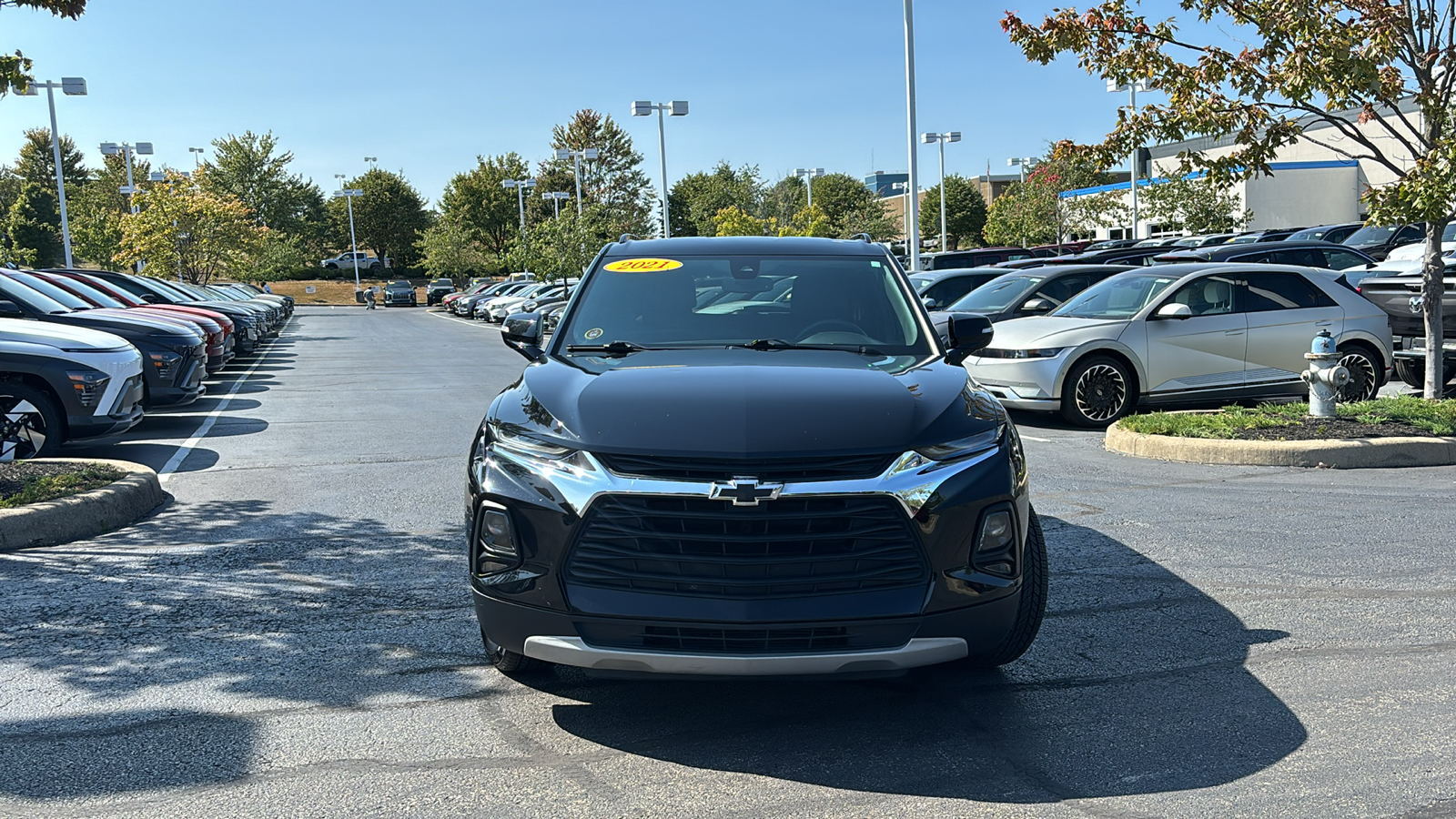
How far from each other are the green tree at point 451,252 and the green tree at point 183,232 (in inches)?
1087

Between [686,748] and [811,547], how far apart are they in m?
0.83

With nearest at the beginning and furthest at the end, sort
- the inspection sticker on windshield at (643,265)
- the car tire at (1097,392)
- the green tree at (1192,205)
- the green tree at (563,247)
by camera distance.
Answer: the inspection sticker on windshield at (643,265), the car tire at (1097,392), the green tree at (1192,205), the green tree at (563,247)

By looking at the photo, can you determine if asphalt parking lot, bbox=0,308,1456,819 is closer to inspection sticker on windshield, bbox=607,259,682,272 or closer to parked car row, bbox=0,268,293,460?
inspection sticker on windshield, bbox=607,259,682,272

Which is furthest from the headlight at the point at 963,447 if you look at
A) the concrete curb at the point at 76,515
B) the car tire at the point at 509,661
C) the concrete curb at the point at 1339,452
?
the concrete curb at the point at 1339,452

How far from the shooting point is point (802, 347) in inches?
203

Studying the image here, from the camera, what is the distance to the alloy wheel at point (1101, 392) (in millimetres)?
12133

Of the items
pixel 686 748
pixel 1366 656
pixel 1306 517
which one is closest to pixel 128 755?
pixel 686 748

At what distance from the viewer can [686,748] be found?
13.3 feet

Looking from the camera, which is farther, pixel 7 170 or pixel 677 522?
pixel 7 170

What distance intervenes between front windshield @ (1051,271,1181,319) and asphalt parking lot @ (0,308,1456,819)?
5224 mm

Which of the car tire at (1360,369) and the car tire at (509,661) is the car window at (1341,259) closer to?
the car tire at (1360,369)

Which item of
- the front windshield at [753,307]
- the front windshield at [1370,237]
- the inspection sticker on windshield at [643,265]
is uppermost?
the front windshield at [1370,237]

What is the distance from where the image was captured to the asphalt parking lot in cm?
370

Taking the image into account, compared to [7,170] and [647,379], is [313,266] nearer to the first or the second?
[7,170]
